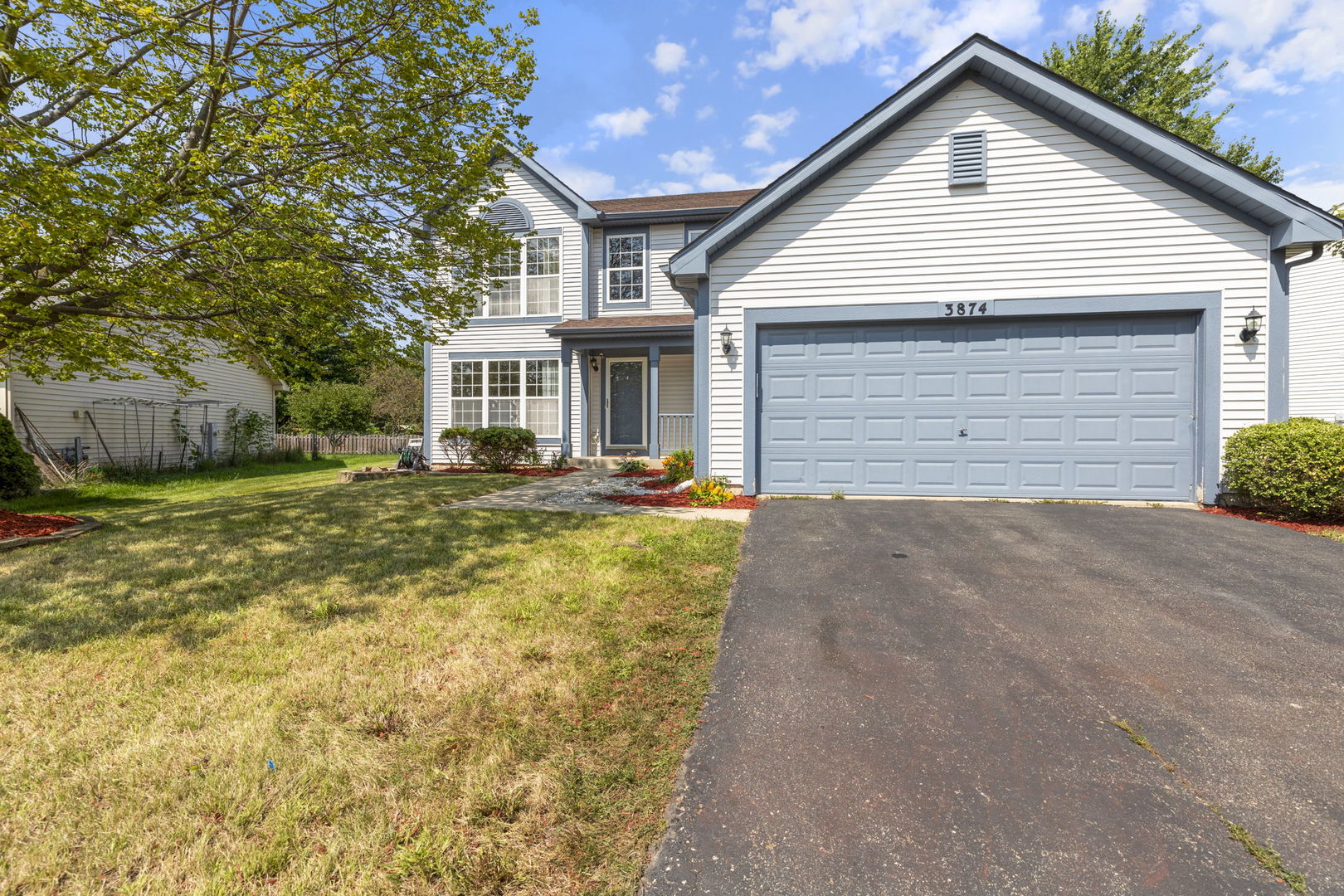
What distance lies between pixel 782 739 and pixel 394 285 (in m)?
8.20

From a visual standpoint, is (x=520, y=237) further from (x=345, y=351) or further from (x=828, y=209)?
(x=828, y=209)

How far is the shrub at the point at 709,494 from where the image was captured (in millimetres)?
8219

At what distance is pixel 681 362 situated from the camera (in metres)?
15.4

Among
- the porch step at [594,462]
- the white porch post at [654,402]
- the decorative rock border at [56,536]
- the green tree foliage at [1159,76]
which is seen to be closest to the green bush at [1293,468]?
the white porch post at [654,402]

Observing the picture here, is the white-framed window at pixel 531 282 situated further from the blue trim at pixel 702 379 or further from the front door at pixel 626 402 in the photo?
the blue trim at pixel 702 379

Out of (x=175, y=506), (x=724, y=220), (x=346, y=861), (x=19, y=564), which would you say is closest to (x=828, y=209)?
(x=724, y=220)

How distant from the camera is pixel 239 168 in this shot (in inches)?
274

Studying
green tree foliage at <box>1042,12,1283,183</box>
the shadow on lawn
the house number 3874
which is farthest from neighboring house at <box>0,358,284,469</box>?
green tree foliage at <box>1042,12,1283,183</box>

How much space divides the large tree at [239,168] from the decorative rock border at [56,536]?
6.69 ft

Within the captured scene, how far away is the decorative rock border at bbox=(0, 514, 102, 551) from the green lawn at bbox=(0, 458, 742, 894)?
897 mm

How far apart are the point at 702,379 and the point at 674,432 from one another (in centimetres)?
615

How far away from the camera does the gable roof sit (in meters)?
7.17

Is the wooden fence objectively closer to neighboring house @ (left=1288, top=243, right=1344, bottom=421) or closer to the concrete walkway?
the concrete walkway

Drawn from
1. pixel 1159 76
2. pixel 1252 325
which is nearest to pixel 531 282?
pixel 1252 325
